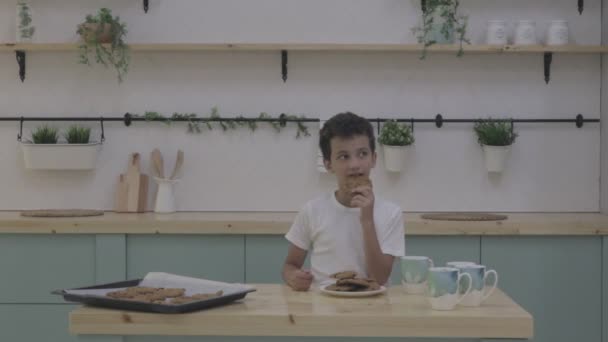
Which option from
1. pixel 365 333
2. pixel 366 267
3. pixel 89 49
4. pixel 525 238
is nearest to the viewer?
pixel 365 333

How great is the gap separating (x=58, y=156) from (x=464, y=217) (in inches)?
68.4

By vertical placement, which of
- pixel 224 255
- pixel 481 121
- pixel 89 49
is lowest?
pixel 224 255

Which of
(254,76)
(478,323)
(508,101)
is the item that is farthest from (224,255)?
(478,323)

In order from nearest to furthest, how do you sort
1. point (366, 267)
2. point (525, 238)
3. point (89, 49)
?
1. point (366, 267)
2. point (525, 238)
3. point (89, 49)

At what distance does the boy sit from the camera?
2.38 meters

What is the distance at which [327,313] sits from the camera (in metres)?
1.87

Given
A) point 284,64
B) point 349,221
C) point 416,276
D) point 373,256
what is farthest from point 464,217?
point 416,276

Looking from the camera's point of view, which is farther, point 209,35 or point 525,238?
point 209,35

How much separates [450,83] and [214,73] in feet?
3.43

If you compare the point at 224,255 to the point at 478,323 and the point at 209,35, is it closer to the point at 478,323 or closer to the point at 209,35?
the point at 209,35

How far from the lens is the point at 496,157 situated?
3.86 metres

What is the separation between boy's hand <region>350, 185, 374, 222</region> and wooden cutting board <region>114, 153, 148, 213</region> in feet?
5.44

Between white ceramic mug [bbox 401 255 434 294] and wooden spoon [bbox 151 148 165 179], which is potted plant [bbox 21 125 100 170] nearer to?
wooden spoon [bbox 151 148 165 179]

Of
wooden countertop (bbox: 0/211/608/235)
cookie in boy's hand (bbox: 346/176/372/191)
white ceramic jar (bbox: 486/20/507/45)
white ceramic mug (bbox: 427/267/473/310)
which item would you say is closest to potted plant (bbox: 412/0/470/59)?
white ceramic jar (bbox: 486/20/507/45)
